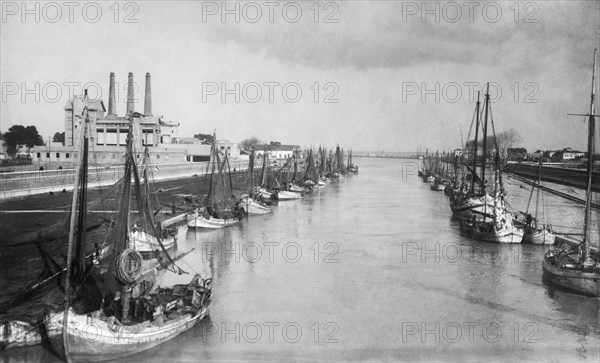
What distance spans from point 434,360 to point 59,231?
29598 mm

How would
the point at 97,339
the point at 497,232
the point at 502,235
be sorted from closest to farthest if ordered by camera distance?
the point at 97,339 → the point at 502,235 → the point at 497,232

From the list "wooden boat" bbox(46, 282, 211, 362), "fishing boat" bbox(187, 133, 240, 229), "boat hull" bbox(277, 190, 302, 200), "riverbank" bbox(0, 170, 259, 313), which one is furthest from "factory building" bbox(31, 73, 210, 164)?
"wooden boat" bbox(46, 282, 211, 362)

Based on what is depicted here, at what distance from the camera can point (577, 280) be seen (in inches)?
1162

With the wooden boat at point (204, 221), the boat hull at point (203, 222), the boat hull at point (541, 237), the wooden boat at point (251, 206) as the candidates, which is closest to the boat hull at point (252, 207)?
the wooden boat at point (251, 206)

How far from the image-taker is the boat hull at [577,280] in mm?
29081

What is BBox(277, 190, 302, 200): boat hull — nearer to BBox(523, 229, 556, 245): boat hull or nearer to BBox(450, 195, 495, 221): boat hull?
BBox(450, 195, 495, 221): boat hull

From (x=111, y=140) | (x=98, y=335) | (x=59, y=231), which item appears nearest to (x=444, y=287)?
(x=98, y=335)

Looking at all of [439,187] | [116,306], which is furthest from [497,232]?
[439,187]

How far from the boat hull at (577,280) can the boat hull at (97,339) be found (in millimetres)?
22424

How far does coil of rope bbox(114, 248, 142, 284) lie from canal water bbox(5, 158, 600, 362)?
Result: 10.9ft

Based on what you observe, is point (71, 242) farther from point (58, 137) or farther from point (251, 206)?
point (58, 137)

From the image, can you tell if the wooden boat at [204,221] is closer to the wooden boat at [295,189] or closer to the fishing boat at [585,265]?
the fishing boat at [585,265]

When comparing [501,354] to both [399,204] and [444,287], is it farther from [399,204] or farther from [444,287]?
[399,204]

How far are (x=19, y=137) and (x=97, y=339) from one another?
105445mm
